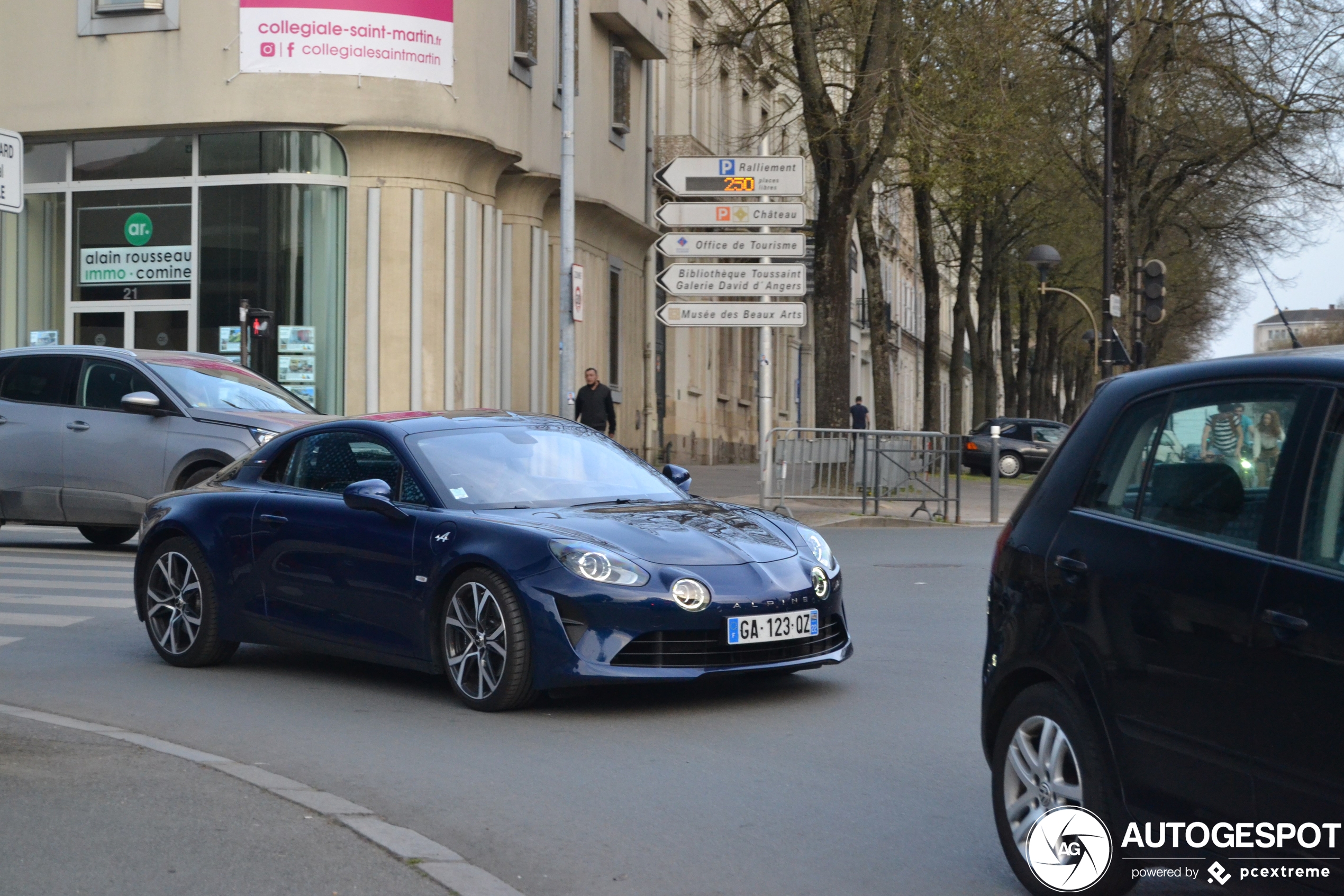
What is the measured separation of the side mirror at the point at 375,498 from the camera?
805 centimetres

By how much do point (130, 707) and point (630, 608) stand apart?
2.43 metres

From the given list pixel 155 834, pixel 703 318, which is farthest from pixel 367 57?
pixel 155 834

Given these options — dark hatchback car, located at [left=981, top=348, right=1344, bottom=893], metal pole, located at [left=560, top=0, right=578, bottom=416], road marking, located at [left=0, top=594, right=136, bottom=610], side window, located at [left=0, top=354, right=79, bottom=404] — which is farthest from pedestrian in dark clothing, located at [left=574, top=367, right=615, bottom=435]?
dark hatchback car, located at [left=981, top=348, right=1344, bottom=893]

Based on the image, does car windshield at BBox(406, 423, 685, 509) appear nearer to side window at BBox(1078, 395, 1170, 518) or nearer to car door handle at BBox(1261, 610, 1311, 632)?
side window at BBox(1078, 395, 1170, 518)

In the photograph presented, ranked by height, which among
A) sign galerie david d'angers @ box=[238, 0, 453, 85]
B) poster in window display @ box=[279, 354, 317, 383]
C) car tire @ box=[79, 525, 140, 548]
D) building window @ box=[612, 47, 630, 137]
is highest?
building window @ box=[612, 47, 630, 137]

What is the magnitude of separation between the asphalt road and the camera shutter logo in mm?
301

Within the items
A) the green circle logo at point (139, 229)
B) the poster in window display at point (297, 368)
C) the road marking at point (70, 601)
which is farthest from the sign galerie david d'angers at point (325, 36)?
the road marking at point (70, 601)

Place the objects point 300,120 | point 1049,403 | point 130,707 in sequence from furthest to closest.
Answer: point 1049,403 < point 300,120 < point 130,707

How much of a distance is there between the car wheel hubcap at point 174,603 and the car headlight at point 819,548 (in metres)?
3.24

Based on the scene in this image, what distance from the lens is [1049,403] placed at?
2773 inches

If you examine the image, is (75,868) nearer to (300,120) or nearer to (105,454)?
(105,454)

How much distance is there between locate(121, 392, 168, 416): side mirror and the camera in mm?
14844

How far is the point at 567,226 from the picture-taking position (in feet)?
80.3

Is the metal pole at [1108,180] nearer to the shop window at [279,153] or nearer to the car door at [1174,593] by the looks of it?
the shop window at [279,153]
